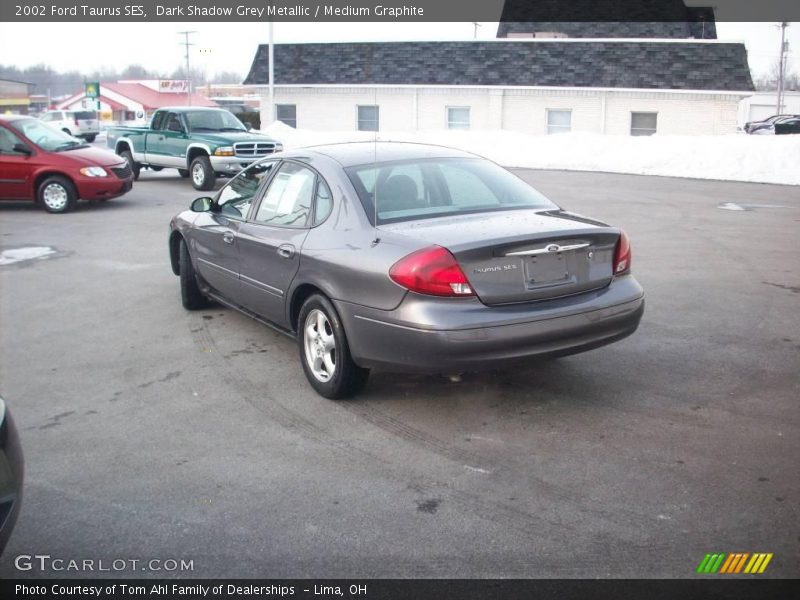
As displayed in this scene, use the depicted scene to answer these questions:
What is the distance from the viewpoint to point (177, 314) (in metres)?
8.03

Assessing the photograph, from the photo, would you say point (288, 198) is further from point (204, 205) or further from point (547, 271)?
point (547, 271)

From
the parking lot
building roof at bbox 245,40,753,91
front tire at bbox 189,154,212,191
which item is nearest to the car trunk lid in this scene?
the parking lot

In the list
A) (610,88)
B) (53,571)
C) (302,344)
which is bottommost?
(53,571)

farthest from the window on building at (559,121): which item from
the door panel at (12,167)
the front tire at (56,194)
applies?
the door panel at (12,167)

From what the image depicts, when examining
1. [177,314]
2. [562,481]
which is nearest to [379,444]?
[562,481]

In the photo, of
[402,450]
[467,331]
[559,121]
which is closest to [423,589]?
[402,450]

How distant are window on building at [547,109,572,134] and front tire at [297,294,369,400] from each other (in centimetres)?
2804

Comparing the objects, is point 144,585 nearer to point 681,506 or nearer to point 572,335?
point 681,506

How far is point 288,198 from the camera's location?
6.27 m

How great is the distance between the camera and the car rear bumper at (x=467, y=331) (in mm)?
4816

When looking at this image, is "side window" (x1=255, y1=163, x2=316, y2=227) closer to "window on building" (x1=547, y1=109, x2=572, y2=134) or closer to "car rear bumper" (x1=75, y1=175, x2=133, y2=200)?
"car rear bumper" (x1=75, y1=175, x2=133, y2=200)

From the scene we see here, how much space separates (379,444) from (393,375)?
129cm

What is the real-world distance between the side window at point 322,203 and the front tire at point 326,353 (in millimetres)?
565

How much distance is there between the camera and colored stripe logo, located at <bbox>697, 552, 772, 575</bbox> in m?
3.48
